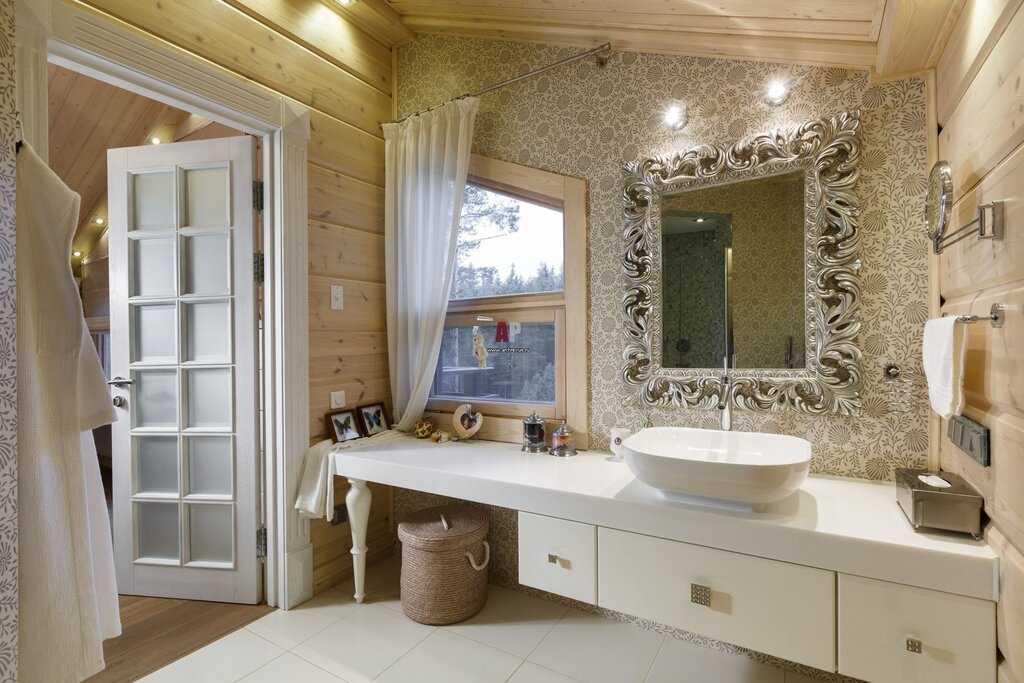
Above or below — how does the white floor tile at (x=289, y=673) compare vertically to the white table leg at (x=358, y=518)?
below

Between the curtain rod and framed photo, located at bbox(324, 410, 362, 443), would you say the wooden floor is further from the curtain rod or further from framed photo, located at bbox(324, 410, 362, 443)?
the curtain rod

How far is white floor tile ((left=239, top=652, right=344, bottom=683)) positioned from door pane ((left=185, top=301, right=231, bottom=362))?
131 cm

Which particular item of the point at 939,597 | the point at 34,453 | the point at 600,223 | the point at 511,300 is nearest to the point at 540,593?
the point at 511,300

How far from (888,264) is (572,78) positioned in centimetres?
151

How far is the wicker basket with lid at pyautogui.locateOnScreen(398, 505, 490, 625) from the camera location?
2.16m

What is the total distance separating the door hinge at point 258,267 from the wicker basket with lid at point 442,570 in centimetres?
132

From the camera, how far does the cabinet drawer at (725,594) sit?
51.8 inches

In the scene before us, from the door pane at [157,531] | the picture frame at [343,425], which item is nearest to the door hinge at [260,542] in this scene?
the door pane at [157,531]

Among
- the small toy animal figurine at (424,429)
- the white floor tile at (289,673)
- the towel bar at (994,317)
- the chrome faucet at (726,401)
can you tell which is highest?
the towel bar at (994,317)

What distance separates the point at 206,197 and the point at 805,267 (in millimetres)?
2636

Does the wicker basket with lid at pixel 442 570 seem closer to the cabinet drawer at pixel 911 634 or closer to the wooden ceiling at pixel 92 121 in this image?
the cabinet drawer at pixel 911 634

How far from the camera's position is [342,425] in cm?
248

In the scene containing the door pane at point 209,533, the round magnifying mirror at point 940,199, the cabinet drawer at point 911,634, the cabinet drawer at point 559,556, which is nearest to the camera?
the cabinet drawer at point 911,634

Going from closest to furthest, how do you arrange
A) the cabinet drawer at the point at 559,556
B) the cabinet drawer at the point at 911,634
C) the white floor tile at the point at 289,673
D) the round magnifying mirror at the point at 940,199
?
the cabinet drawer at the point at 911,634, the round magnifying mirror at the point at 940,199, the cabinet drawer at the point at 559,556, the white floor tile at the point at 289,673
